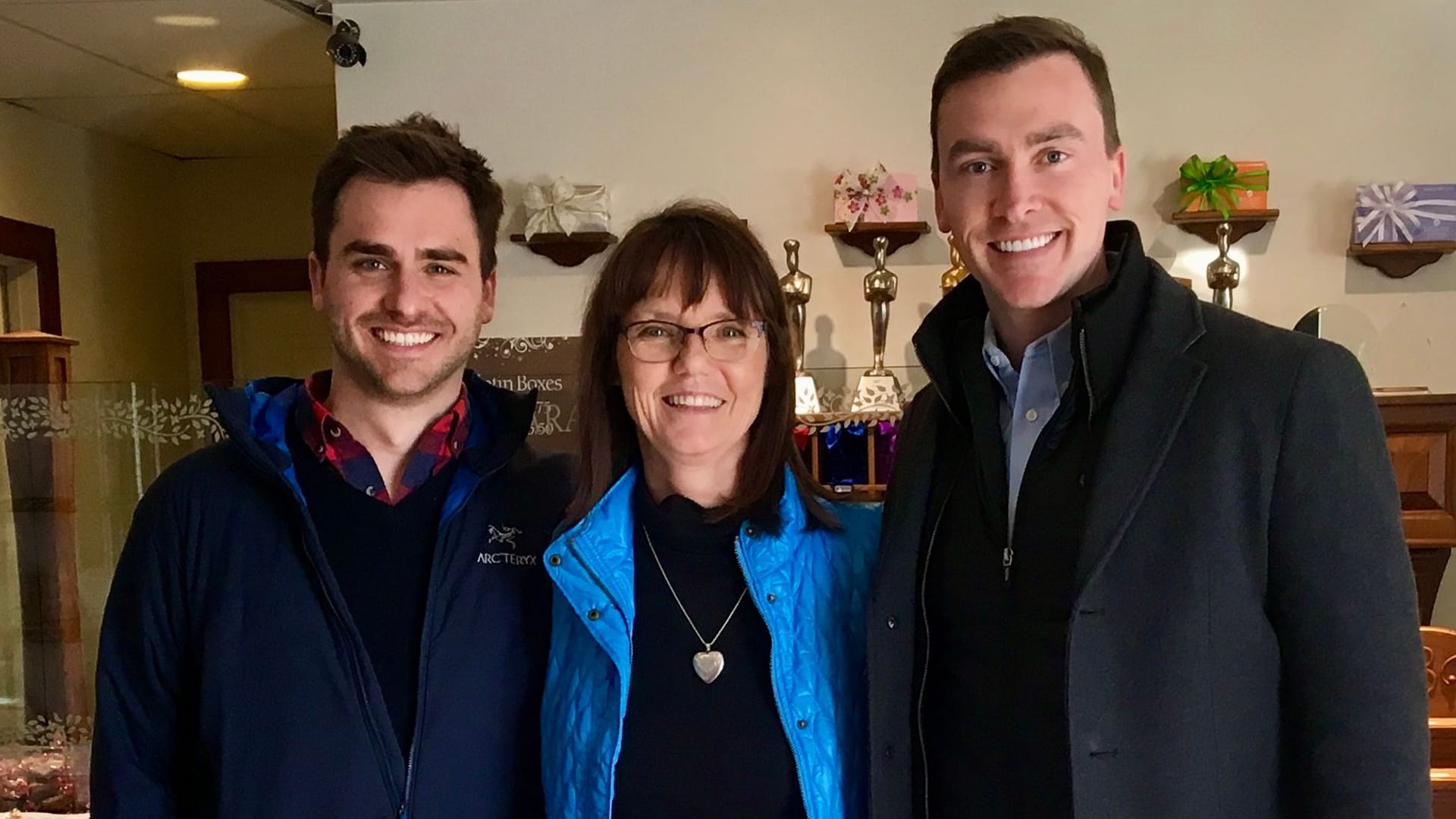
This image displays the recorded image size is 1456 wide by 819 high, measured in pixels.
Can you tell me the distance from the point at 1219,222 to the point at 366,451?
2.50 meters

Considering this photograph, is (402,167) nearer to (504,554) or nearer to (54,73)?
(504,554)

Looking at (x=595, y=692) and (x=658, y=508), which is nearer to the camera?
(x=595, y=692)

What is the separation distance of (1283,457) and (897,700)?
0.52 meters

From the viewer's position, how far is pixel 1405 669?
3.60 feet

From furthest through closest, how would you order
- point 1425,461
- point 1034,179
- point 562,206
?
1. point 562,206
2. point 1425,461
3. point 1034,179

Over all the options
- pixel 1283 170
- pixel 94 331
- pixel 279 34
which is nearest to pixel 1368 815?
pixel 1283 170

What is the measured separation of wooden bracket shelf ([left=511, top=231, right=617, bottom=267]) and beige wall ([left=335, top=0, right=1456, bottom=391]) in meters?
0.04

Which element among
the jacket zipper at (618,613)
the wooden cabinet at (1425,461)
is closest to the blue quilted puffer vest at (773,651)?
the jacket zipper at (618,613)

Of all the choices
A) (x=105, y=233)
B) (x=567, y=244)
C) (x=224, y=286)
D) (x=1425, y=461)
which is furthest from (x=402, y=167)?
(x=224, y=286)

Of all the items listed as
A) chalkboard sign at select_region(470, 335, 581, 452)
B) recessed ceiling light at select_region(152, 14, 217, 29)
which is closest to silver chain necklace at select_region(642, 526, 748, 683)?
chalkboard sign at select_region(470, 335, 581, 452)

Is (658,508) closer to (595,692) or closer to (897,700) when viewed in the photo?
(595,692)

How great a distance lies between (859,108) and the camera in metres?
3.30

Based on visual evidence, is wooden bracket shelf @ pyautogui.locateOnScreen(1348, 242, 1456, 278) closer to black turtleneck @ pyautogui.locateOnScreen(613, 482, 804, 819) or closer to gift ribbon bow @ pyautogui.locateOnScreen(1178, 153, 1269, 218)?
gift ribbon bow @ pyautogui.locateOnScreen(1178, 153, 1269, 218)

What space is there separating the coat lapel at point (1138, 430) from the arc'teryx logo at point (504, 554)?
0.72 metres
